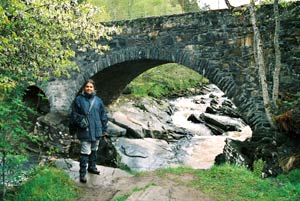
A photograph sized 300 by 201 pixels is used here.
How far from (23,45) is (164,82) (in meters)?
15.8

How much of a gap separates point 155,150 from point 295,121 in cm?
539

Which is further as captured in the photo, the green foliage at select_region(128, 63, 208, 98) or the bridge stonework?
the green foliage at select_region(128, 63, 208, 98)

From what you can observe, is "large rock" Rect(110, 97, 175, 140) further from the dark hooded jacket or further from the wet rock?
the dark hooded jacket

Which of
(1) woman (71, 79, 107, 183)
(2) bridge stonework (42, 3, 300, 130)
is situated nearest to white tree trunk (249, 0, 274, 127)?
(2) bridge stonework (42, 3, 300, 130)

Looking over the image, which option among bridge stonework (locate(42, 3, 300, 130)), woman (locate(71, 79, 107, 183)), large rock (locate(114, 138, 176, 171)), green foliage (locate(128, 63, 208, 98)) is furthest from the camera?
green foliage (locate(128, 63, 208, 98))

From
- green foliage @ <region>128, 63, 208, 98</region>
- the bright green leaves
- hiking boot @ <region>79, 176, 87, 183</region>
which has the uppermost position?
the bright green leaves

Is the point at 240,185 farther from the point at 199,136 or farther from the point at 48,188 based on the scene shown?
the point at 199,136

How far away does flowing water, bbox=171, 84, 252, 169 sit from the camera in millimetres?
10484

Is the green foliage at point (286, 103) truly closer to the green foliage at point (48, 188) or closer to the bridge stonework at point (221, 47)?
the bridge stonework at point (221, 47)

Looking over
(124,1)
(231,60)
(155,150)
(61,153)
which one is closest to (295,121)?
(231,60)

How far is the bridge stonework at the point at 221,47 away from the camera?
8.65 metres

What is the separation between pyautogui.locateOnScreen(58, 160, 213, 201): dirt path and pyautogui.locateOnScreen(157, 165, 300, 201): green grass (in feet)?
0.61

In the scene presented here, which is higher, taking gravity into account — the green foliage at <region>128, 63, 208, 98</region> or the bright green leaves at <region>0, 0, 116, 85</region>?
the bright green leaves at <region>0, 0, 116, 85</region>

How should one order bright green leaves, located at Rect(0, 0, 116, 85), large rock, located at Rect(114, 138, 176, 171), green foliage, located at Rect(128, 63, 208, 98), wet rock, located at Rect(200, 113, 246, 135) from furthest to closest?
green foliage, located at Rect(128, 63, 208, 98)
wet rock, located at Rect(200, 113, 246, 135)
large rock, located at Rect(114, 138, 176, 171)
bright green leaves, located at Rect(0, 0, 116, 85)
